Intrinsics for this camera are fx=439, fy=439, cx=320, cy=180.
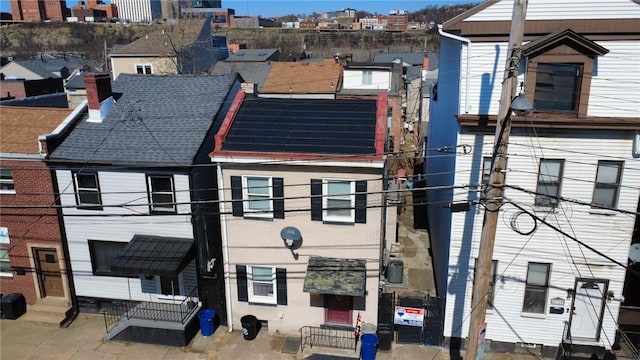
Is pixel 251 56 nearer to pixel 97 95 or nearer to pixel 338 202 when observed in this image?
pixel 97 95

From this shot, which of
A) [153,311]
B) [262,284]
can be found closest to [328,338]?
[262,284]

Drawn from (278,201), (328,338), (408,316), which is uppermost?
(278,201)

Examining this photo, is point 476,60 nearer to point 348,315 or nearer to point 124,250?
point 348,315

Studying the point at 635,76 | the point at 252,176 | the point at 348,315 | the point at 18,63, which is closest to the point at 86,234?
the point at 252,176

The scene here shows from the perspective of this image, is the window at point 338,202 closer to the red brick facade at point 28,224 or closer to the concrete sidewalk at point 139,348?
the concrete sidewalk at point 139,348

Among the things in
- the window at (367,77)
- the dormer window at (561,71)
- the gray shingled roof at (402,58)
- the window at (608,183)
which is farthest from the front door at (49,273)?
the gray shingled roof at (402,58)

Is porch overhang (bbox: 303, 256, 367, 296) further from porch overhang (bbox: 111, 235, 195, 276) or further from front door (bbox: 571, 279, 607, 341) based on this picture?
front door (bbox: 571, 279, 607, 341)
